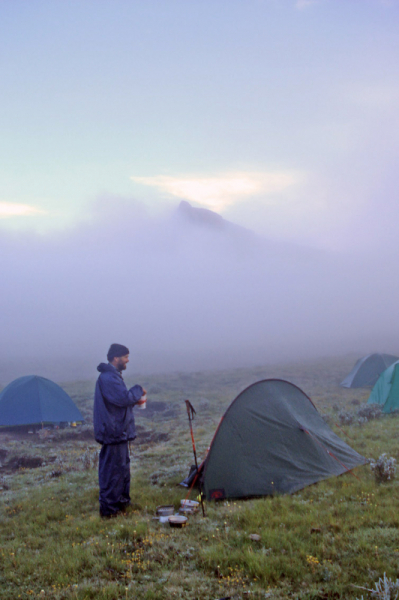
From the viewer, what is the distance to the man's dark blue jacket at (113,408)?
7672mm

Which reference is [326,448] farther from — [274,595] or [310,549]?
[274,595]

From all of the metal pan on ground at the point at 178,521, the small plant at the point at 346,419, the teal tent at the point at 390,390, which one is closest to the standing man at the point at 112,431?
the metal pan on ground at the point at 178,521

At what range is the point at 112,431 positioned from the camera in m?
7.68

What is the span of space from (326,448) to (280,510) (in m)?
2.61

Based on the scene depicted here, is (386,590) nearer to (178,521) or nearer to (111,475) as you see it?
(178,521)

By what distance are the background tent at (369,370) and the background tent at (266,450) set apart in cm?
2093

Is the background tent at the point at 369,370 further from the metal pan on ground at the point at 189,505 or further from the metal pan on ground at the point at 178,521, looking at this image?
the metal pan on ground at the point at 178,521

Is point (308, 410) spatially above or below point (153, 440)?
above

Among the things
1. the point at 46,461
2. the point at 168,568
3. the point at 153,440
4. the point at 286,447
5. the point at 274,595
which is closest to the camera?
the point at 274,595

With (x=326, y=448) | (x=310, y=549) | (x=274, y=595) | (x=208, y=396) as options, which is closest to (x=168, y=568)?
(x=274, y=595)

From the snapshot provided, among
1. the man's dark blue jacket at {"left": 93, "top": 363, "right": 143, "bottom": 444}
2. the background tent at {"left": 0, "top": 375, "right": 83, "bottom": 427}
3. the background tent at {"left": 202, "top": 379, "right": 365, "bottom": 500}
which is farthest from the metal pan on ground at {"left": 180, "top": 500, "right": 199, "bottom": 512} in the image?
the background tent at {"left": 0, "top": 375, "right": 83, "bottom": 427}

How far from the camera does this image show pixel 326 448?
953 cm

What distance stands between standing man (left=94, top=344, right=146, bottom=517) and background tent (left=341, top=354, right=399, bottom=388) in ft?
81.7

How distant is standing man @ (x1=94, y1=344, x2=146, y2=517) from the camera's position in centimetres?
768
